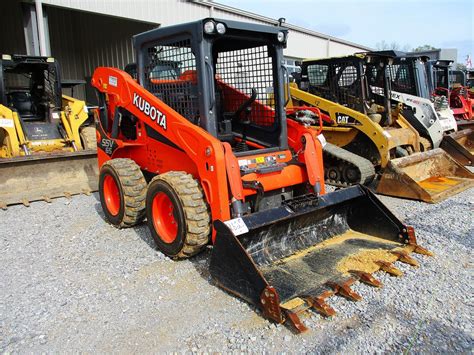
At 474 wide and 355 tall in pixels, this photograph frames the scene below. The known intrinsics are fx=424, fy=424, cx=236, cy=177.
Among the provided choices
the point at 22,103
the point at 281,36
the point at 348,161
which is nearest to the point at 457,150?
the point at 348,161

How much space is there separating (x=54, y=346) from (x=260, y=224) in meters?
1.74

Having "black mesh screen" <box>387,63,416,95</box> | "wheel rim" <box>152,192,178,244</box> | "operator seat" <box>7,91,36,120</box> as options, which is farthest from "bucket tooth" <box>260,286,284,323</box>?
"black mesh screen" <box>387,63,416,95</box>

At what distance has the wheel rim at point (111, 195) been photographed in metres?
5.28

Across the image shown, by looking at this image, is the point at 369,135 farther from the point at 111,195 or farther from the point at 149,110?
the point at 111,195

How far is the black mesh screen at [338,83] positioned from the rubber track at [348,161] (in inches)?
41.9

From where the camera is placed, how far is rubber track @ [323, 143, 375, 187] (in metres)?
6.86

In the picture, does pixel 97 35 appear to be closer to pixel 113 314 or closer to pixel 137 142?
pixel 137 142

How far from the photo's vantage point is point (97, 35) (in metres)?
16.8

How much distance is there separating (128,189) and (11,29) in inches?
588

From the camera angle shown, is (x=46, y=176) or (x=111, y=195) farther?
(x=46, y=176)

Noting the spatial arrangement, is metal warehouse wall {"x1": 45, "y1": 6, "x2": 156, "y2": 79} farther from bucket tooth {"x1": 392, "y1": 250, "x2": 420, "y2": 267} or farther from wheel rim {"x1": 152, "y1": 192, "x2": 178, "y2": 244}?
bucket tooth {"x1": 392, "y1": 250, "x2": 420, "y2": 267}

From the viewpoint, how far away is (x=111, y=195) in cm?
538

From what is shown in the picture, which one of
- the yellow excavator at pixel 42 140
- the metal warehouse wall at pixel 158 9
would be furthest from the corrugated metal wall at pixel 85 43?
the yellow excavator at pixel 42 140

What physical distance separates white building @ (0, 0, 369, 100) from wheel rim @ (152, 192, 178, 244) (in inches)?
291
